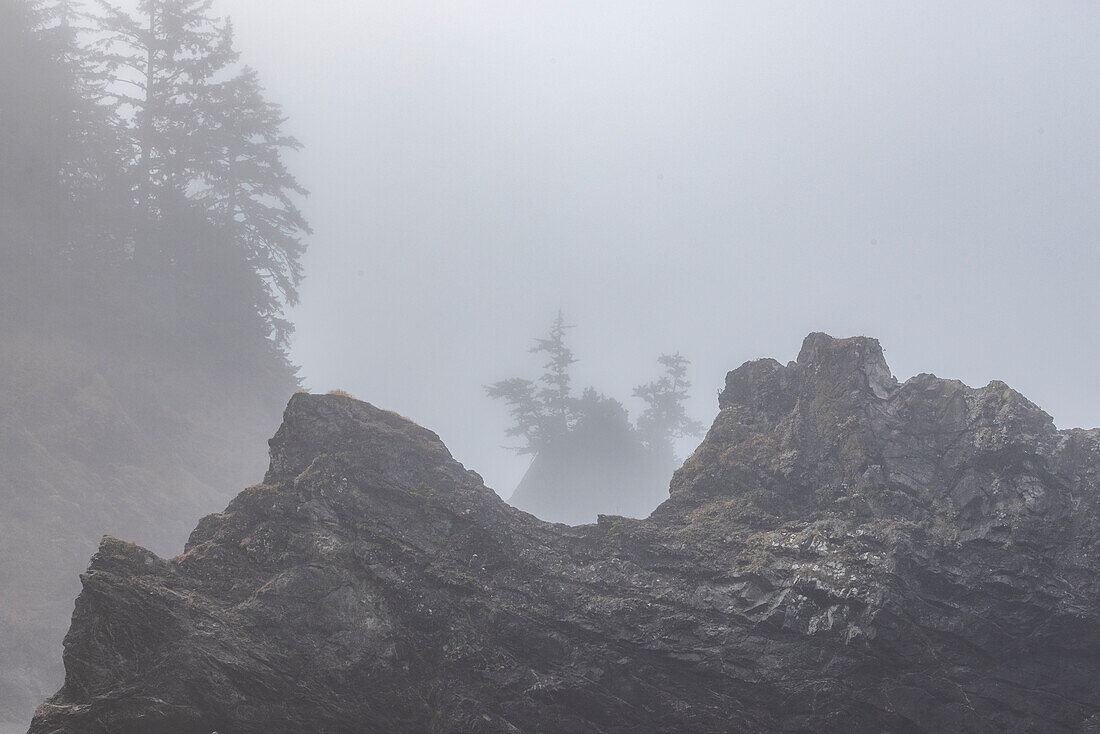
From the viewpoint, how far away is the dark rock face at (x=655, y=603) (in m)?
12.3

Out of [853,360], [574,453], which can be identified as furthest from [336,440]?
[574,453]

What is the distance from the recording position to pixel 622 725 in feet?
42.2

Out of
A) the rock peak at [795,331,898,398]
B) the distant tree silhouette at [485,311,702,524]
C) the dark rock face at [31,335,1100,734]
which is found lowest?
the dark rock face at [31,335,1100,734]

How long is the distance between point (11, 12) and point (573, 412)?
58501 millimetres

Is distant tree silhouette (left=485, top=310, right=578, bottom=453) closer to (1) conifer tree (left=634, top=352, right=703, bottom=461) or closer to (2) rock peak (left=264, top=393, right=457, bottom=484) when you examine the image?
(1) conifer tree (left=634, top=352, right=703, bottom=461)

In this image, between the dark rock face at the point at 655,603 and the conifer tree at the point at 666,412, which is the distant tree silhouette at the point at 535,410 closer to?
the conifer tree at the point at 666,412

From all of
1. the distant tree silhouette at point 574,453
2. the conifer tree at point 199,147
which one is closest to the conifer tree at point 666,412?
the distant tree silhouette at point 574,453

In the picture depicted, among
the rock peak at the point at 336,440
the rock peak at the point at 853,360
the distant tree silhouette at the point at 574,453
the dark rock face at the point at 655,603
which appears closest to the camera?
the dark rock face at the point at 655,603

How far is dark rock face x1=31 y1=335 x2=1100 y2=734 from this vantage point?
40.4 feet

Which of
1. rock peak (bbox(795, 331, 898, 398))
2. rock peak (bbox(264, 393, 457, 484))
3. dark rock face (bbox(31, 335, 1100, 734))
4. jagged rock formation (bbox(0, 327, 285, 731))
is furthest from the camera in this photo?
jagged rock formation (bbox(0, 327, 285, 731))

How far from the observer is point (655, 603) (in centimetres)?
1416

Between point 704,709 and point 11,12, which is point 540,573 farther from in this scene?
point 11,12

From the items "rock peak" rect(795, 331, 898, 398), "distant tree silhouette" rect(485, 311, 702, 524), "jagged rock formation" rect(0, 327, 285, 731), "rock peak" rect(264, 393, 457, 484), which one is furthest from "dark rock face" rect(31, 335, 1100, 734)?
"distant tree silhouette" rect(485, 311, 702, 524)

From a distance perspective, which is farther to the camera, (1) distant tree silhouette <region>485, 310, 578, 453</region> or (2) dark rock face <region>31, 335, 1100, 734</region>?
(1) distant tree silhouette <region>485, 310, 578, 453</region>
